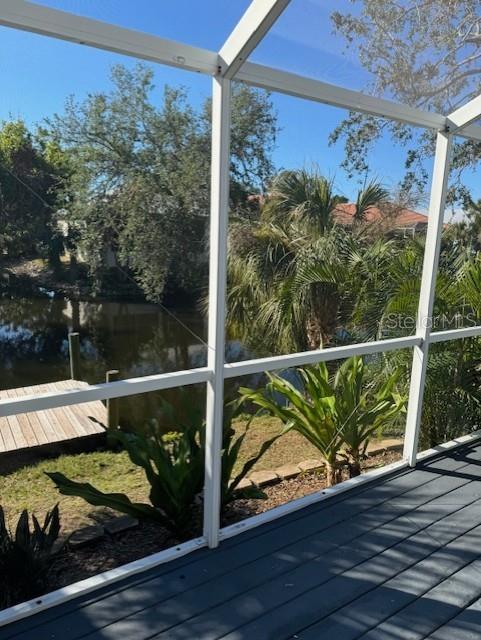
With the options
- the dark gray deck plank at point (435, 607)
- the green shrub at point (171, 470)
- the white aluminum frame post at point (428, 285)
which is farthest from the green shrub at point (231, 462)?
the white aluminum frame post at point (428, 285)

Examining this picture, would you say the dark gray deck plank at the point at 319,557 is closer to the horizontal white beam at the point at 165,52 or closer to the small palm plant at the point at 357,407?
the small palm plant at the point at 357,407

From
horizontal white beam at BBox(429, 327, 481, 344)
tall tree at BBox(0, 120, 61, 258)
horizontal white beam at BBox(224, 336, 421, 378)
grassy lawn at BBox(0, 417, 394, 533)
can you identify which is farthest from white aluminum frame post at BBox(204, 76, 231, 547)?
horizontal white beam at BBox(429, 327, 481, 344)

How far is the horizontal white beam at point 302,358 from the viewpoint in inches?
86.5

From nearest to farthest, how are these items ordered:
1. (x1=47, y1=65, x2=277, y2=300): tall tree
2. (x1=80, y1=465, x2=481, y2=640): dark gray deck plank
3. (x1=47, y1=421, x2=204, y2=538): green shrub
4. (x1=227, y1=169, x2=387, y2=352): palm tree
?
(x1=47, y1=65, x2=277, y2=300): tall tree < (x1=80, y1=465, x2=481, y2=640): dark gray deck plank < (x1=47, y1=421, x2=204, y2=538): green shrub < (x1=227, y1=169, x2=387, y2=352): palm tree

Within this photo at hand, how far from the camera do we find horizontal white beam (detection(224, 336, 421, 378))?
220cm

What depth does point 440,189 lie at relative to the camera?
283 cm

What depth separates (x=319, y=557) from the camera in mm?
2158

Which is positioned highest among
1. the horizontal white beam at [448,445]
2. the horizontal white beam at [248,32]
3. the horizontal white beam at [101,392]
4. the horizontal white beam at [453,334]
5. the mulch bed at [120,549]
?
the horizontal white beam at [248,32]

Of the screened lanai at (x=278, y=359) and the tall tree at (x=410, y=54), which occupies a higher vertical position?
the tall tree at (x=410, y=54)

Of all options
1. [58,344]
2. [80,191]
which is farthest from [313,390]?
[80,191]

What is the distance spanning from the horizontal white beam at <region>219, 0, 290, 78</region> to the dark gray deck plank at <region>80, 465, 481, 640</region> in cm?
204

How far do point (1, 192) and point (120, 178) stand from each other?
1.32ft

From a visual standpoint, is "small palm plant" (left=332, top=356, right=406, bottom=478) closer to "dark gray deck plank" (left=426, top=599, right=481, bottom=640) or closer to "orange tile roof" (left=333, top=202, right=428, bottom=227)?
"orange tile roof" (left=333, top=202, right=428, bottom=227)

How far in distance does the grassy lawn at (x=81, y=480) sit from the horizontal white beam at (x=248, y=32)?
68.9 inches
